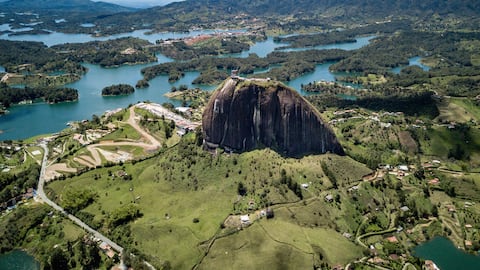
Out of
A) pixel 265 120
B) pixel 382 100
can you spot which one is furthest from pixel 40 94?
pixel 382 100

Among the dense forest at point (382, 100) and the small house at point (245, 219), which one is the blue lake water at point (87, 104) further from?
the small house at point (245, 219)

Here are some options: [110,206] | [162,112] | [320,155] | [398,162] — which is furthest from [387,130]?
[110,206]

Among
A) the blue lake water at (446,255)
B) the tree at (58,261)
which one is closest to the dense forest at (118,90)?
the tree at (58,261)

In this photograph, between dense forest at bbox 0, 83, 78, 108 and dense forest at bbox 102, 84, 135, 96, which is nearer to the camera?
dense forest at bbox 0, 83, 78, 108

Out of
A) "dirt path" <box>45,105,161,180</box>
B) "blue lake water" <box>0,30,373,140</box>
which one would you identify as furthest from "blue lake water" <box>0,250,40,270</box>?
"blue lake water" <box>0,30,373,140</box>

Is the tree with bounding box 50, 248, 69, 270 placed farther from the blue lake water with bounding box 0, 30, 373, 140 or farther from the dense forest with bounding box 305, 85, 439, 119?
the dense forest with bounding box 305, 85, 439, 119

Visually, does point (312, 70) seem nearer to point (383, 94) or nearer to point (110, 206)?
point (383, 94)

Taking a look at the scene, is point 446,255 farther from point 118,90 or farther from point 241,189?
point 118,90
